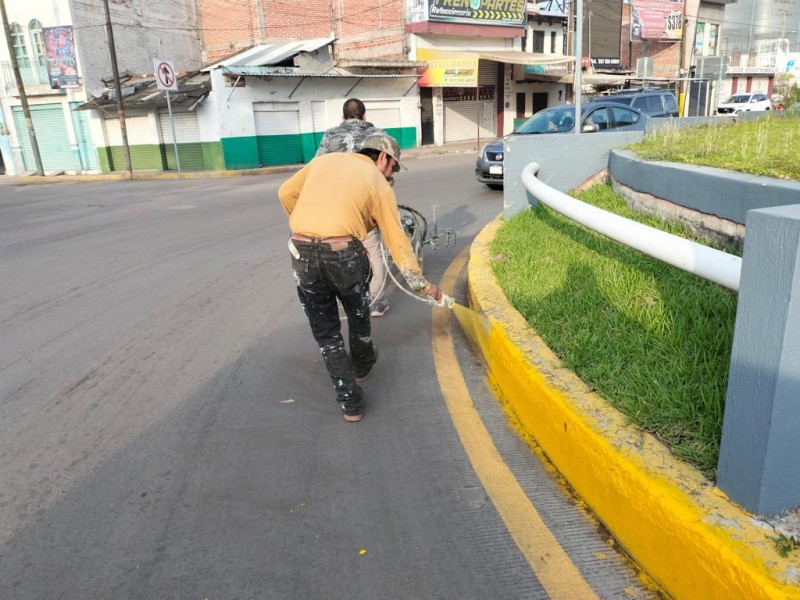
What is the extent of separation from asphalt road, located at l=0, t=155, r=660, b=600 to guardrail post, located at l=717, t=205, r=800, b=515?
0.63 metres

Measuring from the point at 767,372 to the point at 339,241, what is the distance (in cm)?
230

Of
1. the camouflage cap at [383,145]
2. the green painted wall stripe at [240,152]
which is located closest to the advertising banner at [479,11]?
the green painted wall stripe at [240,152]

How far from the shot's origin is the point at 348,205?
12.1ft

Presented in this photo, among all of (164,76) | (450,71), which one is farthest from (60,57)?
(450,71)

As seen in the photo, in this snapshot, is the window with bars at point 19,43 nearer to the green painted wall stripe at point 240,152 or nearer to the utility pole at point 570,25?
the green painted wall stripe at point 240,152

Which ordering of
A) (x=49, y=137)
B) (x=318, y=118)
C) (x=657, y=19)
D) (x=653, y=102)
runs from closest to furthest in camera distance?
(x=653, y=102)
(x=318, y=118)
(x=49, y=137)
(x=657, y=19)

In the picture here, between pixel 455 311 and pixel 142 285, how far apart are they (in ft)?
12.3

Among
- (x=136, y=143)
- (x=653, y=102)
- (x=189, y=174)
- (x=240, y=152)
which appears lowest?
(x=189, y=174)

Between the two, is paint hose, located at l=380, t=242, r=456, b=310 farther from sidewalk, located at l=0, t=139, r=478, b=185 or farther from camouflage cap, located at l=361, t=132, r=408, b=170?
sidewalk, located at l=0, t=139, r=478, b=185

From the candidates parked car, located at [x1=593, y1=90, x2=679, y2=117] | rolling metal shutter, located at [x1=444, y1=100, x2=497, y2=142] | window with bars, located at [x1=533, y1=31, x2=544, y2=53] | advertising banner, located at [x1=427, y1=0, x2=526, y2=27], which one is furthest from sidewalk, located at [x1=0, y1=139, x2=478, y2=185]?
parked car, located at [x1=593, y1=90, x2=679, y2=117]

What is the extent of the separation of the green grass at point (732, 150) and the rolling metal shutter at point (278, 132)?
19087 mm

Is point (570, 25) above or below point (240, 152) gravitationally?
above

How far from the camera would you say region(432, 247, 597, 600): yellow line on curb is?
2518mm

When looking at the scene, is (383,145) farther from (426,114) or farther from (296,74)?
(426,114)
